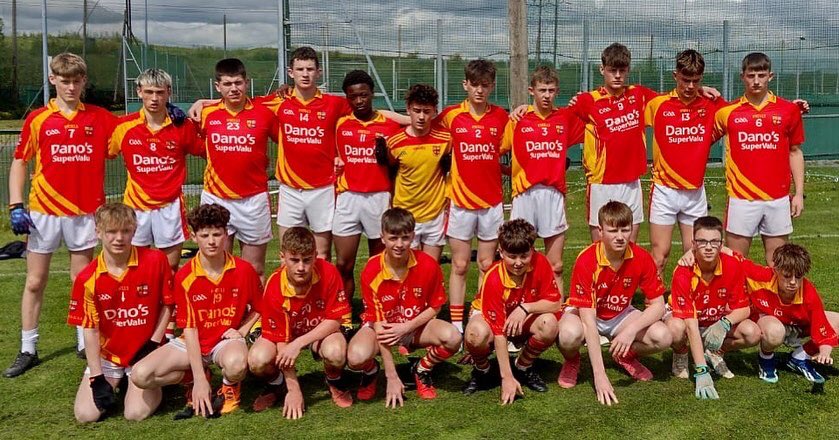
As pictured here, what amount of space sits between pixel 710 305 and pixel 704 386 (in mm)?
536

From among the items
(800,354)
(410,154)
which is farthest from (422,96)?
(800,354)

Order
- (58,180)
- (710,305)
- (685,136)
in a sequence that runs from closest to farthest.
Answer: (710,305) < (58,180) < (685,136)

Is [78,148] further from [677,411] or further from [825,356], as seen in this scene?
[825,356]

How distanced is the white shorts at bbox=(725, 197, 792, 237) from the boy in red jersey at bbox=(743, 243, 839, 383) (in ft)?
2.52

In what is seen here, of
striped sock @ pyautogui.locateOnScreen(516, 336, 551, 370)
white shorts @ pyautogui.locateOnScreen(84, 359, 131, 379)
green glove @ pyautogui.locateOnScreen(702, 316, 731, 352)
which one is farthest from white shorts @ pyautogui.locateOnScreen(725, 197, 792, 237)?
white shorts @ pyautogui.locateOnScreen(84, 359, 131, 379)

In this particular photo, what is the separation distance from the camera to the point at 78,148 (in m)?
4.80

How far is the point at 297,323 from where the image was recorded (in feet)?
13.6

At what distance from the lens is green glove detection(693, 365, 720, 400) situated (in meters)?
4.05

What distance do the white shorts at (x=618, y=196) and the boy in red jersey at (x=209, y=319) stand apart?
259 cm

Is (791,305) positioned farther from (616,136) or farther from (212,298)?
(212,298)

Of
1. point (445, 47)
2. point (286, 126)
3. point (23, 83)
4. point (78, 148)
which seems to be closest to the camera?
point (78, 148)

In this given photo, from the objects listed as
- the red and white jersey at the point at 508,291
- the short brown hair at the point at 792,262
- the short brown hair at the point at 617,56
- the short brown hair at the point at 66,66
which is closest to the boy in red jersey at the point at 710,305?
the short brown hair at the point at 792,262

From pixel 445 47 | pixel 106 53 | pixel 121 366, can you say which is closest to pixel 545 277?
pixel 121 366

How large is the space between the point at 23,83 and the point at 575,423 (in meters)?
33.8
